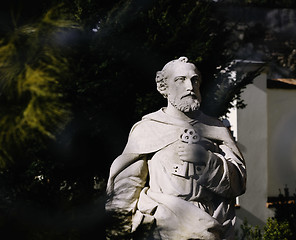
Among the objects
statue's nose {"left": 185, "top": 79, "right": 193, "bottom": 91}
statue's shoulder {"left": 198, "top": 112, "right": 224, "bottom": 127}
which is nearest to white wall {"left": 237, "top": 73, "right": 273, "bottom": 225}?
statue's shoulder {"left": 198, "top": 112, "right": 224, "bottom": 127}

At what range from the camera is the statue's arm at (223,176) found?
3090 millimetres

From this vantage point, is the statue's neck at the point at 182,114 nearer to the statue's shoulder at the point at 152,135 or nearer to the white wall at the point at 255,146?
the statue's shoulder at the point at 152,135

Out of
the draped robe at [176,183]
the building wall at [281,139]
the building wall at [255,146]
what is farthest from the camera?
the building wall at [281,139]

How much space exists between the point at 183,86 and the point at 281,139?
6.97 m

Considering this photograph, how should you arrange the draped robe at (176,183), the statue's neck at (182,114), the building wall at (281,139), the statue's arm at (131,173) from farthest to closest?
the building wall at (281,139) → the statue's neck at (182,114) → the statue's arm at (131,173) → the draped robe at (176,183)

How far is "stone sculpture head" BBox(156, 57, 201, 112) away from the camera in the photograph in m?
3.28

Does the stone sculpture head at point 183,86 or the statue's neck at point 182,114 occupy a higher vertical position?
the stone sculpture head at point 183,86

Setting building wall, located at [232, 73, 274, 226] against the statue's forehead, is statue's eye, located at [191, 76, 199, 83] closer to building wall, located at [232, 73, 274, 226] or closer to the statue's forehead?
the statue's forehead

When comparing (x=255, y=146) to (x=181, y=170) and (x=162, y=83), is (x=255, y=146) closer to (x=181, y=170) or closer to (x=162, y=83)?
(x=162, y=83)

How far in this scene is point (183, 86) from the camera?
3.29 m

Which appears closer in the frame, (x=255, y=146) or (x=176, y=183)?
(x=176, y=183)

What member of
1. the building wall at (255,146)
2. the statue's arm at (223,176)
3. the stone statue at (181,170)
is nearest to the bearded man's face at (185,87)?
the stone statue at (181,170)

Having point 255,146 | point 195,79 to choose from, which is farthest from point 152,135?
point 255,146

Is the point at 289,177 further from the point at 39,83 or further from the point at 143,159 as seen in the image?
the point at 39,83
